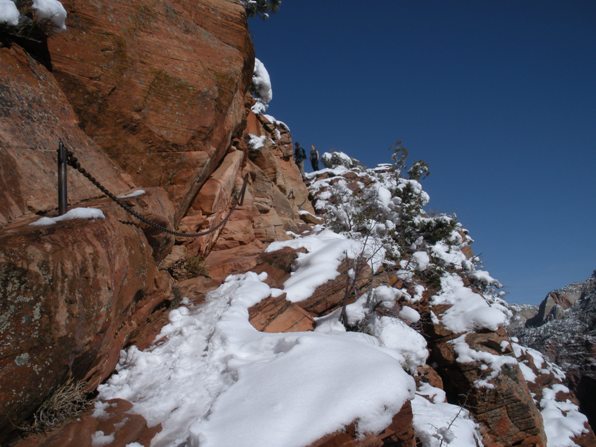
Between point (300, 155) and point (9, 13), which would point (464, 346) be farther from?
point (300, 155)

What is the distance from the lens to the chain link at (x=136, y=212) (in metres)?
4.36

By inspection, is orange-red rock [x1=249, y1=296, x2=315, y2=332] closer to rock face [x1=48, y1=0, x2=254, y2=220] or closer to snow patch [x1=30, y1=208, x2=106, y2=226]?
rock face [x1=48, y1=0, x2=254, y2=220]

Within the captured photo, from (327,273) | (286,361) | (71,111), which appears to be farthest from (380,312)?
(71,111)

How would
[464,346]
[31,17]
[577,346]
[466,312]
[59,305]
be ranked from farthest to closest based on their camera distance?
[577,346] < [466,312] < [464,346] < [31,17] < [59,305]

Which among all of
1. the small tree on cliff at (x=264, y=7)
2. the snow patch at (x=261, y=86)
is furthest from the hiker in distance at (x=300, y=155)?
the small tree on cliff at (x=264, y=7)

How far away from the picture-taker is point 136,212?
5359 millimetres

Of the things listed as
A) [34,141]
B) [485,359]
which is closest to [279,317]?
[34,141]

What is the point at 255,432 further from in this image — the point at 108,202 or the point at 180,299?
the point at 180,299

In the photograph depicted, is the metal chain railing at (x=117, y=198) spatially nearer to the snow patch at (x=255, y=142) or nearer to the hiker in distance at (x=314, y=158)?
the snow patch at (x=255, y=142)

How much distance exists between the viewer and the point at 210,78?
7.61m

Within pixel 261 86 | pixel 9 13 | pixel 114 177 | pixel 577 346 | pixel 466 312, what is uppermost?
pixel 577 346

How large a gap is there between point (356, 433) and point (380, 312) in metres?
5.26

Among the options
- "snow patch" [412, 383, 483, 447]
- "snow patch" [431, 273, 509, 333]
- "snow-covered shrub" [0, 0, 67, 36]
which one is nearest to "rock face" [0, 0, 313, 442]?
"snow-covered shrub" [0, 0, 67, 36]

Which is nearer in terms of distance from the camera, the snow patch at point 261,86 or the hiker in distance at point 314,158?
the snow patch at point 261,86
